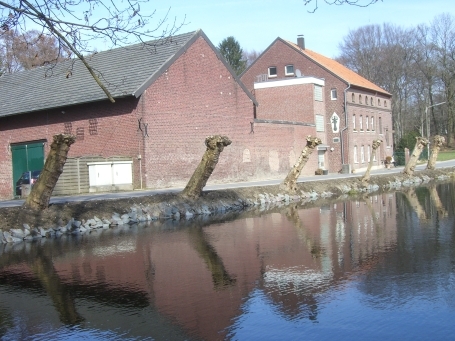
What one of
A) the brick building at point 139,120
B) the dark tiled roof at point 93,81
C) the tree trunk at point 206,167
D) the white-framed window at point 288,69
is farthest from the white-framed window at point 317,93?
the tree trunk at point 206,167

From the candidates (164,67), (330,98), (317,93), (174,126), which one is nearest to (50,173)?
(164,67)

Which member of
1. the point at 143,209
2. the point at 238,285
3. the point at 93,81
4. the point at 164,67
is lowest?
the point at 238,285

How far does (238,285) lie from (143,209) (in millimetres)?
12377

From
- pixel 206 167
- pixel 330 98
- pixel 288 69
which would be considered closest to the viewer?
pixel 206 167

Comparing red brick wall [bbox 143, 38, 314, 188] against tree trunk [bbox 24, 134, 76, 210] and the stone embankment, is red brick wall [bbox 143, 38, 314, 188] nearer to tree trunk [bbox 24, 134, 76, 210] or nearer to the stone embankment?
the stone embankment

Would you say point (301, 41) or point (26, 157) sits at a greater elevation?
point (301, 41)

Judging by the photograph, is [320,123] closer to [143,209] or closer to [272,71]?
[272,71]

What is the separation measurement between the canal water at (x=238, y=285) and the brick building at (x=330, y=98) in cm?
3789

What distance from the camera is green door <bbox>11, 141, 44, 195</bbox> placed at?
125 ft

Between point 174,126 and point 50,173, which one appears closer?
point 50,173

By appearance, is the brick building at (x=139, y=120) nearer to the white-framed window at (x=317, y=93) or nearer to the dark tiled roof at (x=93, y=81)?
the dark tiled roof at (x=93, y=81)

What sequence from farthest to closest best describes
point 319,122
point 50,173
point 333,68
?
point 333,68 → point 319,122 → point 50,173

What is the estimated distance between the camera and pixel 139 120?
33.6m

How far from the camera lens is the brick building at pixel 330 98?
179ft
